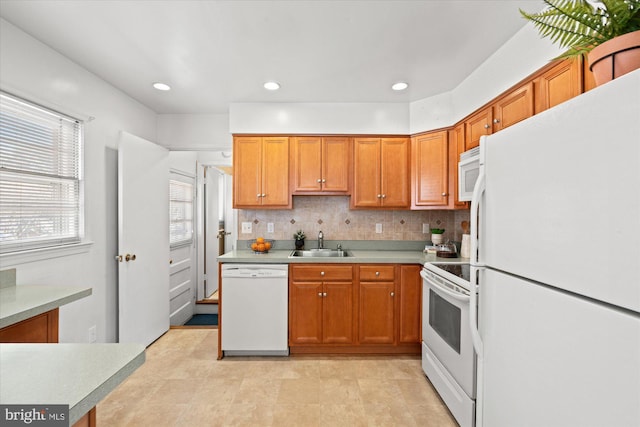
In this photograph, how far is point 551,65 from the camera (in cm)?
170

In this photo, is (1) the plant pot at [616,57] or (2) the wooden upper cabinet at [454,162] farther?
(2) the wooden upper cabinet at [454,162]

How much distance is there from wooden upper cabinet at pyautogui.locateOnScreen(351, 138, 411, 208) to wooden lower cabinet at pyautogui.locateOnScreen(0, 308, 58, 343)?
2456 mm

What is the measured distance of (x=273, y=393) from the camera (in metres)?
2.25

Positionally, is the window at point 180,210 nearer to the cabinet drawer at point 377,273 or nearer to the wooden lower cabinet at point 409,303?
the cabinet drawer at point 377,273

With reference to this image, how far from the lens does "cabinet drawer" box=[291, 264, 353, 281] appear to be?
281 cm

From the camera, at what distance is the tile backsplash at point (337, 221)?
340cm

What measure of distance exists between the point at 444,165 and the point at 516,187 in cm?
185

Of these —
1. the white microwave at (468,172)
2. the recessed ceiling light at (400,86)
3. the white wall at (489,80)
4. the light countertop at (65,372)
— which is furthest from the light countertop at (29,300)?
the white wall at (489,80)

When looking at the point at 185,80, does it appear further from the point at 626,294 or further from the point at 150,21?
the point at 626,294

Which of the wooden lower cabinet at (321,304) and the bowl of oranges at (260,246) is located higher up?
the bowl of oranges at (260,246)

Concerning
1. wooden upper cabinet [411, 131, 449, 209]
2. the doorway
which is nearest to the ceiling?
wooden upper cabinet [411, 131, 449, 209]

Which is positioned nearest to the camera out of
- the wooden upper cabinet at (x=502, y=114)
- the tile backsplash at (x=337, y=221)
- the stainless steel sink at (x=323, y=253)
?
the wooden upper cabinet at (x=502, y=114)

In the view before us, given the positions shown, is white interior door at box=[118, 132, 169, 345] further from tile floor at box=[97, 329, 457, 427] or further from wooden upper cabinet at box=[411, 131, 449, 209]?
wooden upper cabinet at box=[411, 131, 449, 209]

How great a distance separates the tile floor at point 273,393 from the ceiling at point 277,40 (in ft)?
8.14
